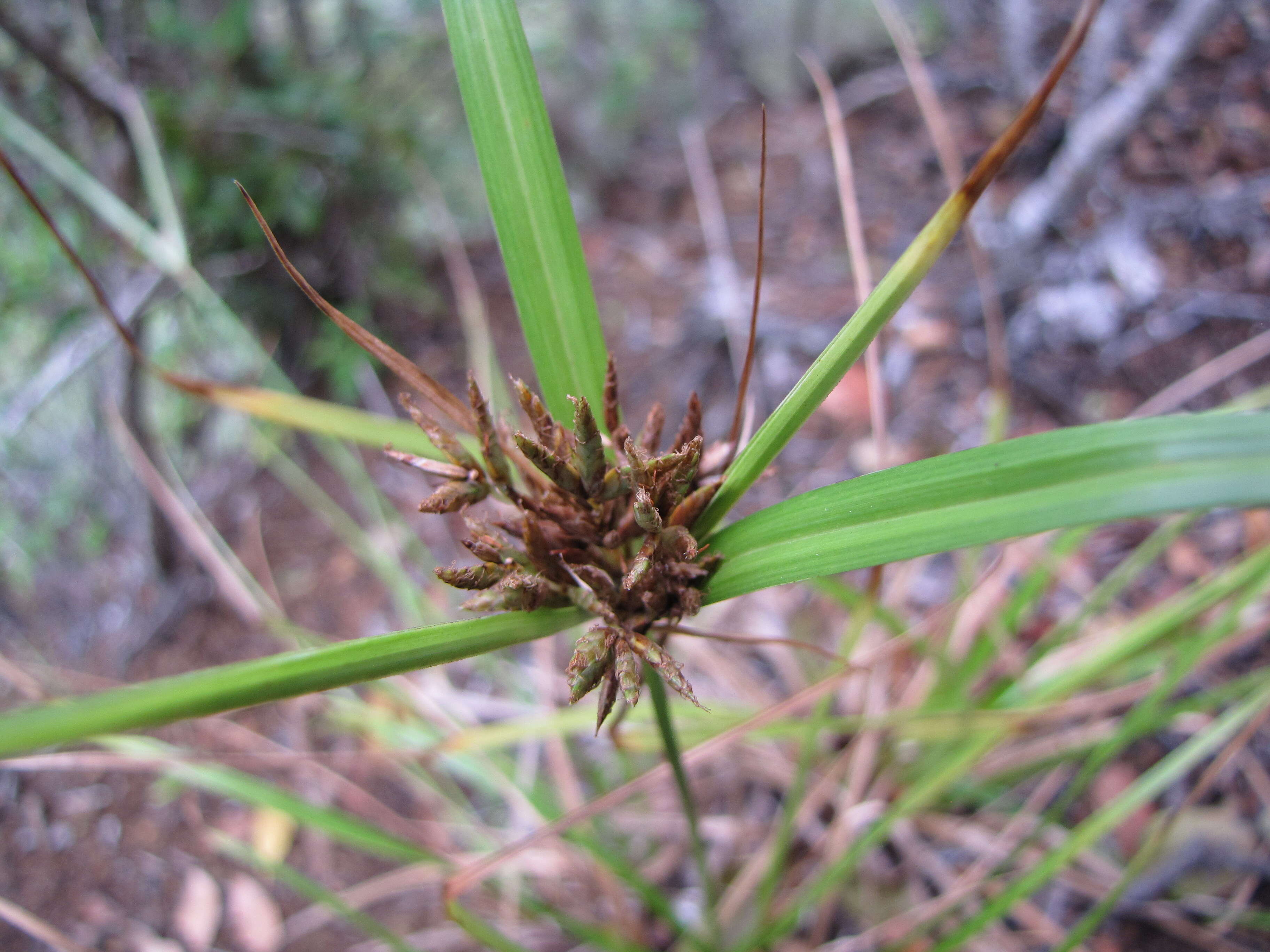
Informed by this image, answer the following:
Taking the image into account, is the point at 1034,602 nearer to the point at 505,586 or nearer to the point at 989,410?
the point at 989,410

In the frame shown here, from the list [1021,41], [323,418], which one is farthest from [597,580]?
[1021,41]

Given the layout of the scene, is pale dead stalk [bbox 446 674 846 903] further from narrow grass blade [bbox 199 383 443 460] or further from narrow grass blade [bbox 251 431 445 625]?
narrow grass blade [bbox 251 431 445 625]

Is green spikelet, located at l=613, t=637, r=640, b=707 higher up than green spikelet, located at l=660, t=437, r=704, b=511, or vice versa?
green spikelet, located at l=660, t=437, r=704, b=511

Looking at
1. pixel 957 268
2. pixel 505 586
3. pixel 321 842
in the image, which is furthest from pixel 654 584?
pixel 957 268

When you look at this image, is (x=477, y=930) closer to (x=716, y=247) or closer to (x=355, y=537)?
(x=355, y=537)

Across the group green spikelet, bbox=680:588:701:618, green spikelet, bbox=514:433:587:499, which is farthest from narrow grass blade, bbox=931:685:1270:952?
green spikelet, bbox=514:433:587:499

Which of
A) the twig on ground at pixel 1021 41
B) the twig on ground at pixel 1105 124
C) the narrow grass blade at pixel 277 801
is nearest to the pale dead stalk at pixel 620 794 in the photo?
the narrow grass blade at pixel 277 801

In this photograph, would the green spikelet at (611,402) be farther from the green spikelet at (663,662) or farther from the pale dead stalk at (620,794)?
the pale dead stalk at (620,794)
